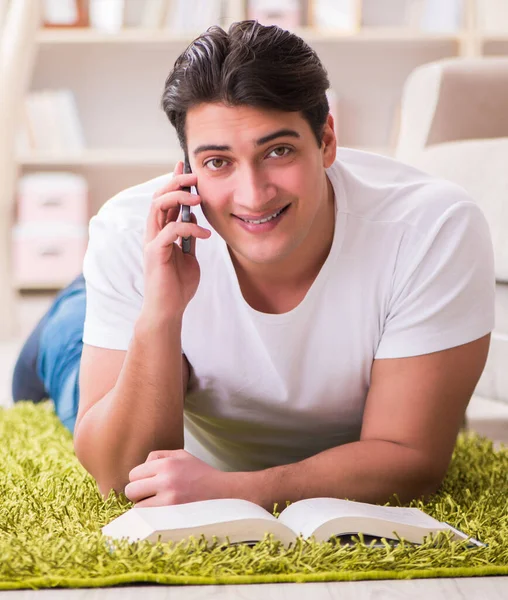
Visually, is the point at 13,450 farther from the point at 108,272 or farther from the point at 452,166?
the point at 452,166

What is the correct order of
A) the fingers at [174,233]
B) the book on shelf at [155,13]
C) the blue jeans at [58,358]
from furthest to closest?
1. the book on shelf at [155,13]
2. the blue jeans at [58,358]
3. the fingers at [174,233]

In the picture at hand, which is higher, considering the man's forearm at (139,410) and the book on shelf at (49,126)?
the book on shelf at (49,126)

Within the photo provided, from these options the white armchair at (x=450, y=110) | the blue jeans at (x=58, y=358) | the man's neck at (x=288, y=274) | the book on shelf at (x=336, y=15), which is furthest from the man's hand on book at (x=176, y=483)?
the book on shelf at (x=336, y=15)

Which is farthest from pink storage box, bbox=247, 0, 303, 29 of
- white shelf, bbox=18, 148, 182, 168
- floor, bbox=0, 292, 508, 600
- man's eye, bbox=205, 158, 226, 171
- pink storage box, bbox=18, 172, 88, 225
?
floor, bbox=0, 292, 508, 600

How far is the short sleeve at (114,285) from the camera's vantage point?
4.35ft

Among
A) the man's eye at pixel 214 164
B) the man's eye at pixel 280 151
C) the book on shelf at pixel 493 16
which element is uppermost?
the book on shelf at pixel 493 16

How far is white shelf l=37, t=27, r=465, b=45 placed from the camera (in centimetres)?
405

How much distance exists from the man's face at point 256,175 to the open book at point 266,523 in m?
0.33

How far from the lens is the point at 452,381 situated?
1.26 meters

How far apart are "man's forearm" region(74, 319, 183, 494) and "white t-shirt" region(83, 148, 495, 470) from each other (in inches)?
2.9

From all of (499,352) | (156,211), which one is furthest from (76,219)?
(156,211)

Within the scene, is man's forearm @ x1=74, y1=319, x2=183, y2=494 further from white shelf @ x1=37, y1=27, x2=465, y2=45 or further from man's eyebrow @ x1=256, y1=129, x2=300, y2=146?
white shelf @ x1=37, y1=27, x2=465, y2=45

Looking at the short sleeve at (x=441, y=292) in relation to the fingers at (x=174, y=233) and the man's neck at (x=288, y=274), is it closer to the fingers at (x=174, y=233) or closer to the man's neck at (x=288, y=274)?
the man's neck at (x=288, y=274)

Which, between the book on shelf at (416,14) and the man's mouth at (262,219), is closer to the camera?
the man's mouth at (262,219)
